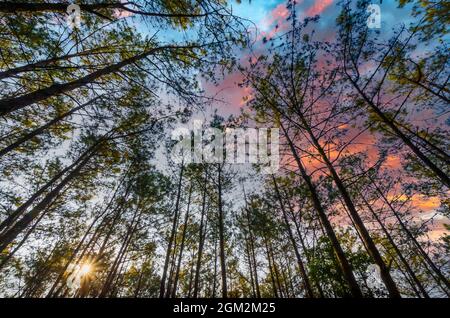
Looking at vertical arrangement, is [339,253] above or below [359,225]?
below

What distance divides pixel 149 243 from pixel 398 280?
27.7 metres

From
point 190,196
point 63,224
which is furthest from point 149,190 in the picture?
point 63,224

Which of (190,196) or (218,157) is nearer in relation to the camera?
(218,157)

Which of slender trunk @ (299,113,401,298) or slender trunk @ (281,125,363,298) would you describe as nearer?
slender trunk @ (299,113,401,298)

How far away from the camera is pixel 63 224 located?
48.7ft

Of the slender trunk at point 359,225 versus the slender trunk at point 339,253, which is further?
the slender trunk at point 339,253

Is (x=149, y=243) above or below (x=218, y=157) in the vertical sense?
below
